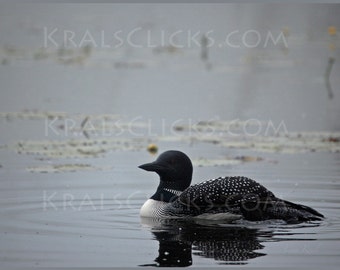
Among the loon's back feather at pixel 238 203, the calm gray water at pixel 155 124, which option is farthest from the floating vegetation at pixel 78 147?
the loon's back feather at pixel 238 203

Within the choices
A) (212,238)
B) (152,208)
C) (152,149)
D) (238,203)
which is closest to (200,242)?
(212,238)

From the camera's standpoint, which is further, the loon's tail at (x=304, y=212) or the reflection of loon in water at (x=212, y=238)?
the loon's tail at (x=304, y=212)

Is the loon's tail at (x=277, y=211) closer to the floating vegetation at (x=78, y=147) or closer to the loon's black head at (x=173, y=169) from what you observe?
the loon's black head at (x=173, y=169)

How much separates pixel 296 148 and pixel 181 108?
111 inches

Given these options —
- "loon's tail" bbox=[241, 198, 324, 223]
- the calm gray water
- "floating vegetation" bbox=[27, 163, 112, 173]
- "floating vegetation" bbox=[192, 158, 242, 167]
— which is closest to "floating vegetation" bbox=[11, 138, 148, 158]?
the calm gray water

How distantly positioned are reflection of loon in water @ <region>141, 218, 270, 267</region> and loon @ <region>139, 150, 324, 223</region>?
4.9 inches

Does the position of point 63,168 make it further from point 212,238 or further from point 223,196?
point 212,238

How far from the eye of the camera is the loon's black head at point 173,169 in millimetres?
8328

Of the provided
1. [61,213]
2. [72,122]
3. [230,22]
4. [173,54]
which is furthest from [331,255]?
[230,22]

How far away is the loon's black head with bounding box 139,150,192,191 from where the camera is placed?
833cm

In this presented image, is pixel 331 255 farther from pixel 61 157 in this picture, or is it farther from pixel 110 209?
pixel 61 157

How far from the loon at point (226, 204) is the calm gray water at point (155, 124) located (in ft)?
0.36

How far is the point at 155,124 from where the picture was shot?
12273mm

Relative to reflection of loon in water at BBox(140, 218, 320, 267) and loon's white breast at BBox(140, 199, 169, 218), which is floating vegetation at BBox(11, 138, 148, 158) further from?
reflection of loon in water at BBox(140, 218, 320, 267)
